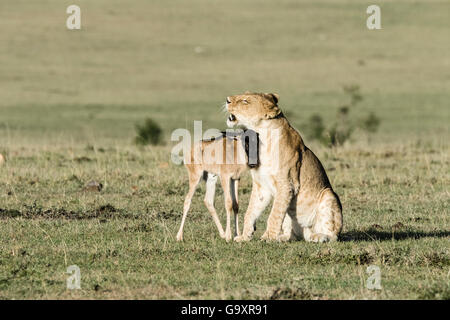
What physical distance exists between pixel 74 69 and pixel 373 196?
50064mm

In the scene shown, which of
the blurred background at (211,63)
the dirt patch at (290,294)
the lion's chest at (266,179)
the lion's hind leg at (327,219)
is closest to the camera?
the dirt patch at (290,294)

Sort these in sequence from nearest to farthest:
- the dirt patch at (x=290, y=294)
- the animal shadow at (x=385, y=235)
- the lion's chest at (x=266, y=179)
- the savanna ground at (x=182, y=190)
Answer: the dirt patch at (x=290, y=294) < the savanna ground at (x=182, y=190) < the lion's chest at (x=266, y=179) < the animal shadow at (x=385, y=235)

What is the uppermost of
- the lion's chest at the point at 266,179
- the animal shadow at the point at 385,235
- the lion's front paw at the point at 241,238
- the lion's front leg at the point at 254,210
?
the lion's chest at the point at 266,179

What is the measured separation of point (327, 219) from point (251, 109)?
1536 millimetres

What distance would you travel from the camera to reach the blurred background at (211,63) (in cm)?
4862

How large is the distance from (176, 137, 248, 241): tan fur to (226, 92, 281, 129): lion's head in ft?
1.94

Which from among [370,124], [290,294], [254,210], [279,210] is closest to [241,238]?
[254,210]

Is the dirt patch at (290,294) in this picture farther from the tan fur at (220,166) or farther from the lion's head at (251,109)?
the tan fur at (220,166)

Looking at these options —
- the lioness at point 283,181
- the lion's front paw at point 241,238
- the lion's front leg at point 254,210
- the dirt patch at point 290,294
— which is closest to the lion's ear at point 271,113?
the lioness at point 283,181

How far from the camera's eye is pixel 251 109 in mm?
10242

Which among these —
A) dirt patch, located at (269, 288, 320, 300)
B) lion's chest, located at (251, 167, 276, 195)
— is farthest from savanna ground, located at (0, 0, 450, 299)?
lion's chest, located at (251, 167, 276, 195)

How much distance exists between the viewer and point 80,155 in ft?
65.1

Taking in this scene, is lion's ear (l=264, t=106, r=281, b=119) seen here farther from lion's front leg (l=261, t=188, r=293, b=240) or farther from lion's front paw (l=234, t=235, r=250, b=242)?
lion's front paw (l=234, t=235, r=250, b=242)

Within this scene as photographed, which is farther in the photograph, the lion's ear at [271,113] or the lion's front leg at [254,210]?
the lion's front leg at [254,210]
